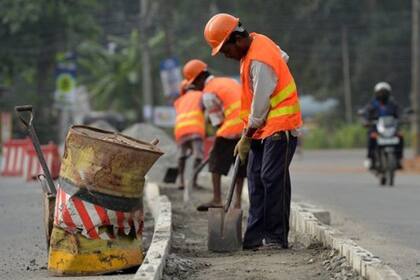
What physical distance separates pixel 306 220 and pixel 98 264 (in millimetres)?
2539

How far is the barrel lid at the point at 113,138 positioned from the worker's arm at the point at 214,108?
13.5 ft

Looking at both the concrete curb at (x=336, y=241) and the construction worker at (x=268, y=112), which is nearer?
the concrete curb at (x=336, y=241)

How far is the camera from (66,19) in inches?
1720

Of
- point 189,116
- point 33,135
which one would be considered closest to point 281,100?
point 33,135

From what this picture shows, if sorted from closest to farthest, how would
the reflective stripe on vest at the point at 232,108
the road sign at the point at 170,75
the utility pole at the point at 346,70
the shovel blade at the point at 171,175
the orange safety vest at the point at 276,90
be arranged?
the orange safety vest at the point at 276,90 < the reflective stripe on vest at the point at 232,108 < the shovel blade at the point at 171,175 < the road sign at the point at 170,75 < the utility pole at the point at 346,70

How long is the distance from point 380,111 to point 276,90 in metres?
10.6

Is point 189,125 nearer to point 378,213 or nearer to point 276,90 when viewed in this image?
point 378,213

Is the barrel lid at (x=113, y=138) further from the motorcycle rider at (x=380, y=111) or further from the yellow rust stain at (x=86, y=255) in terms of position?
the motorcycle rider at (x=380, y=111)

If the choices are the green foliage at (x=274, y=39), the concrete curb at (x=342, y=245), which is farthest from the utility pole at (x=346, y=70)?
the concrete curb at (x=342, y=245)

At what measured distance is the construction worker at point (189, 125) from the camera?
15.6m

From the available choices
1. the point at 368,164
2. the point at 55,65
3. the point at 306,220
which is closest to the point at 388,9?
the point at 55,65

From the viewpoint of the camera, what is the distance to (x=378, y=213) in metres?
13.5

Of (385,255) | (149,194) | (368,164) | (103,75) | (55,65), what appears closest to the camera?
(385,255)

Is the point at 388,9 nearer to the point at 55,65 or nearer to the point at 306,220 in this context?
the point at 55,65
